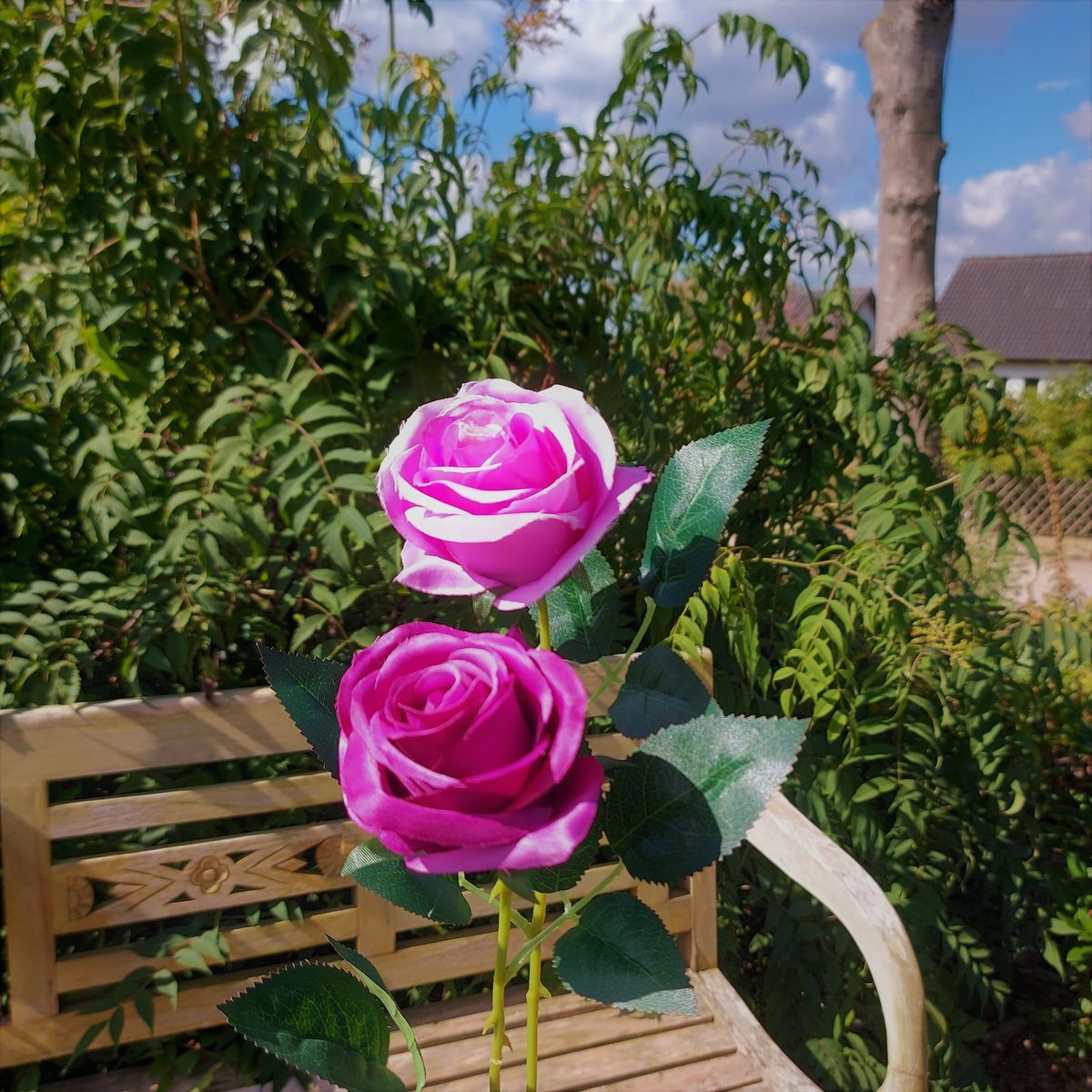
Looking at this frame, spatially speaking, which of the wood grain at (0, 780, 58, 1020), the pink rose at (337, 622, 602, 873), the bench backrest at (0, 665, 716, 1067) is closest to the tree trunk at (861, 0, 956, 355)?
the bench backrest at (0, 665, 716, 1067)

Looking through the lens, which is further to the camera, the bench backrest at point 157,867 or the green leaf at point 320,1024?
the bench backrest at point 157,867

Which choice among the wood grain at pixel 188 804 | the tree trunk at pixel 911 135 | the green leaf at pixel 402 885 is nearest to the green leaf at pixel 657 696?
the green leaf at pixel 402 885

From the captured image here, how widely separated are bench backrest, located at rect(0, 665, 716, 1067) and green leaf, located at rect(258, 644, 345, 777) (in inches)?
30.2

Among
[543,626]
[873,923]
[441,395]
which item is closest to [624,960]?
[543,626]

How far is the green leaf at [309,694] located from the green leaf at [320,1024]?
0.29 ft

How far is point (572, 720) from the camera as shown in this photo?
330 mm

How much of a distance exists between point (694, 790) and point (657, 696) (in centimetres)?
5

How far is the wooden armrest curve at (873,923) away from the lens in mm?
755

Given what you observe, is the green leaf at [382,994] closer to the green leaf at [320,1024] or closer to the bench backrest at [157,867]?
the green leaf at [320,1024]

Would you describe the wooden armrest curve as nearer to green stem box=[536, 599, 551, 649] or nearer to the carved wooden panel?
green stem box=[536, 599, 551, 649]

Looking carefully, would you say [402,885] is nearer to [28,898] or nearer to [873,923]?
[873,923]

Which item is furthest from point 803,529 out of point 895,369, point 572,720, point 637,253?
point 572,720

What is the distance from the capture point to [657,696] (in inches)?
16.4

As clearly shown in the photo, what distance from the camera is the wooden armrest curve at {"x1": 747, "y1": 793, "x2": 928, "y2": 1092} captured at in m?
0.75
